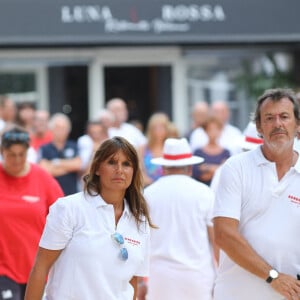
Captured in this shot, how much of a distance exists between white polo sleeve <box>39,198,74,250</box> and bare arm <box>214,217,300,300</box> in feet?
2.80

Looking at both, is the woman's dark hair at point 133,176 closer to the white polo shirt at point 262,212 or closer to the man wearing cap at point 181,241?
the white polo shirt at point 262,212

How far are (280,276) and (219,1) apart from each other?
9.24 metres

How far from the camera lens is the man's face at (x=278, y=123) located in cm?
530

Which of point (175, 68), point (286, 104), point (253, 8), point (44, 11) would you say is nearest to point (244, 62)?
point (175, 68)

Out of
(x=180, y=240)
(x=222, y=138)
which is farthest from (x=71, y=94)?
(x=180, y=240)

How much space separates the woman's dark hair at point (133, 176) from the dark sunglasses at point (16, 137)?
6.98 feet

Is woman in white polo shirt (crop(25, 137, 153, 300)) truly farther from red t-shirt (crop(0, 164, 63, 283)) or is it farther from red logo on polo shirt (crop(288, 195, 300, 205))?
red t-shirt (crop(0, 164, 63, 283))

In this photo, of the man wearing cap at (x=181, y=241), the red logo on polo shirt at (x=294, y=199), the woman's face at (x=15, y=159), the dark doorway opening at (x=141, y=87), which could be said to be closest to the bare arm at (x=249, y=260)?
the red logo on polo shirt at (x=294, y=199)

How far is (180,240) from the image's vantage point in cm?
743

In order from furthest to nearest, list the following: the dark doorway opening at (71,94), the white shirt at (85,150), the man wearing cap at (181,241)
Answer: the dark doorway opening at (71,94)
the white shirt at (85,150)
the man wearing cap at (181,241)

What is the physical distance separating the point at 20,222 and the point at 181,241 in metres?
1.24

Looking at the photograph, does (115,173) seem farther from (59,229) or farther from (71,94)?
(71,94)

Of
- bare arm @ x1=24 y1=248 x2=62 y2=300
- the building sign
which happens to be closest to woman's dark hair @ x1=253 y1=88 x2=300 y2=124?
bare arm @ x1=24 y1=248 x2=62 y2=300

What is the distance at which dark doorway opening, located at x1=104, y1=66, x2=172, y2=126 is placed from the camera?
16.1m
